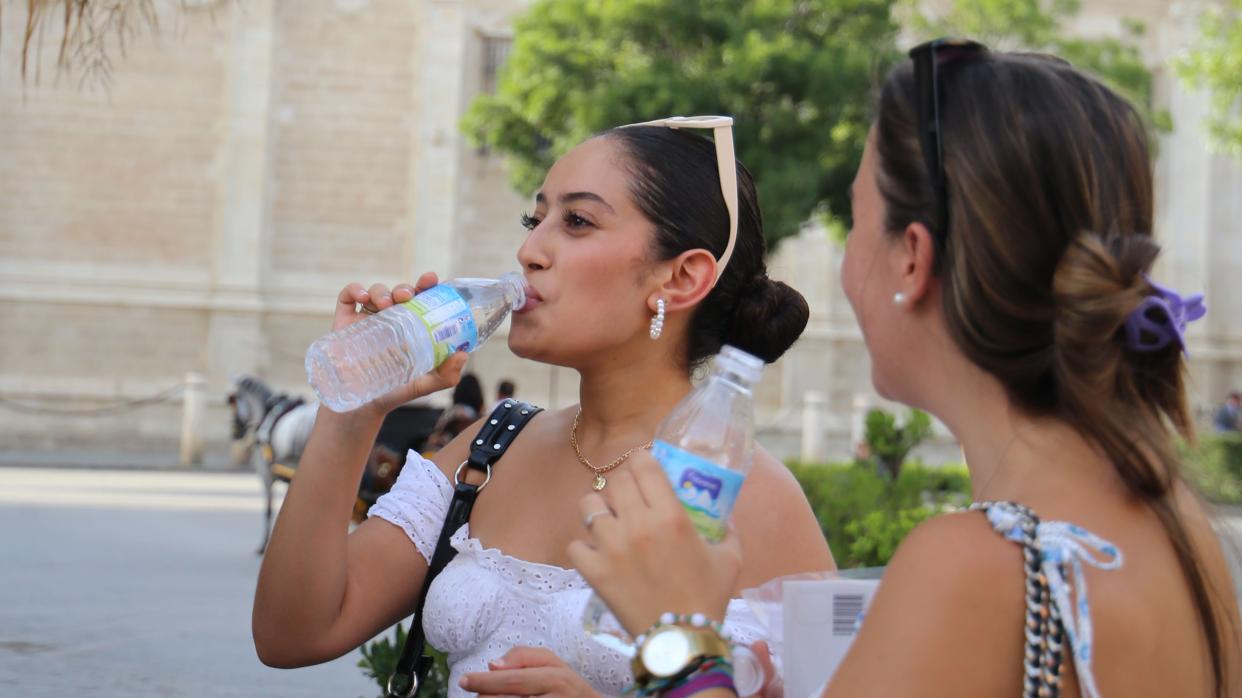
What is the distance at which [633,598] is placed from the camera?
67.4 inches

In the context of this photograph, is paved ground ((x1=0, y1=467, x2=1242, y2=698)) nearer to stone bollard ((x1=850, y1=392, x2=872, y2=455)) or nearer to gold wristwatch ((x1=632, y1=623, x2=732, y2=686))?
gold wristwatch ((x1=632, y1=623, x2=732, y2=686))

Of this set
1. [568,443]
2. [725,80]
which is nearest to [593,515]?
[568,443]

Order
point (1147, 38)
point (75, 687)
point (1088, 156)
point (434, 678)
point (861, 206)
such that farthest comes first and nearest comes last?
point (1147, 38), point (75, 687), point (434, 678), point (861, 206), point (1088, 156)

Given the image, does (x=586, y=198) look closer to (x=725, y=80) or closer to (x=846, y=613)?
(x=846, y=613)

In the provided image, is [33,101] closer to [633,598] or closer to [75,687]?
[75,687]

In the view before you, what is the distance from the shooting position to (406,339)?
8.30 ft

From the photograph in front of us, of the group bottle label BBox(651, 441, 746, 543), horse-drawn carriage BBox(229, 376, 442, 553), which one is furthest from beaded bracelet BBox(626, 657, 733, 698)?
horse-drawn carriage BBox(229, 376, 442, 553)

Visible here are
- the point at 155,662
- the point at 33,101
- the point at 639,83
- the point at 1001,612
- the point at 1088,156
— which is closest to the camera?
the point at 1001,612

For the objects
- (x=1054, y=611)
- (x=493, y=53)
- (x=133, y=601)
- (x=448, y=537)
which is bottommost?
(x=133, y=601)

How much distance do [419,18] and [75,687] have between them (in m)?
21.5

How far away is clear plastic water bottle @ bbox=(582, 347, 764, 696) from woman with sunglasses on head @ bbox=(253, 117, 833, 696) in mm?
659

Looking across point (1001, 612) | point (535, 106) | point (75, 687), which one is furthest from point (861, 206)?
point (535, 106)

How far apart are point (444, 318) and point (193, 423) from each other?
21.6m

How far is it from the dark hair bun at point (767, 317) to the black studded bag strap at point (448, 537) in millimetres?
522
